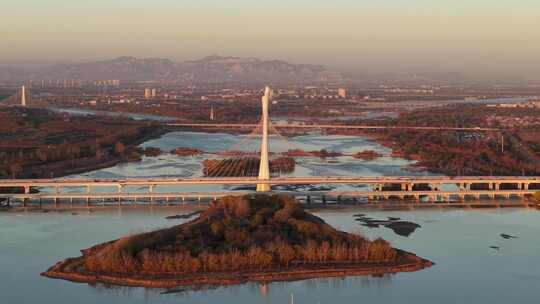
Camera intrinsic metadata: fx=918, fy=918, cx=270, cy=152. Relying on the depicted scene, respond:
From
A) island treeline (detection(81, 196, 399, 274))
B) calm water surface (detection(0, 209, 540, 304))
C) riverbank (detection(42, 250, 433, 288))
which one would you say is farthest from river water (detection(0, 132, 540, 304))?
island treeline (detection(81, 196, 399, 274))

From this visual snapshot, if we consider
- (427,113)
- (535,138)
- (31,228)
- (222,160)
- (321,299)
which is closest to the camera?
(321,299)

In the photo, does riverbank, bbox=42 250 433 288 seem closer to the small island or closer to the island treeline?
the small island

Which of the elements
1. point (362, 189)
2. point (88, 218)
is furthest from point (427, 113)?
point (88, 218)

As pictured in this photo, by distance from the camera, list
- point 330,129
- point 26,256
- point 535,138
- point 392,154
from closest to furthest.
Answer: point 26,256 < point 392,154 < point 535,138 < point 330,129

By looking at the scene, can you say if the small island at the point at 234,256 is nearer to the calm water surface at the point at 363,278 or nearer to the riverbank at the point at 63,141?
the calm water surface at the point at 363,278

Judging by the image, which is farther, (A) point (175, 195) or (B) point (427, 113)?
(B) point (427, 113)

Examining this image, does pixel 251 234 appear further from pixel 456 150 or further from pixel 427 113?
pixel 427 113

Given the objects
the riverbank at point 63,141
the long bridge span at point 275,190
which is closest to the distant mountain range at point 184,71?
the riverbank at point 63,141
